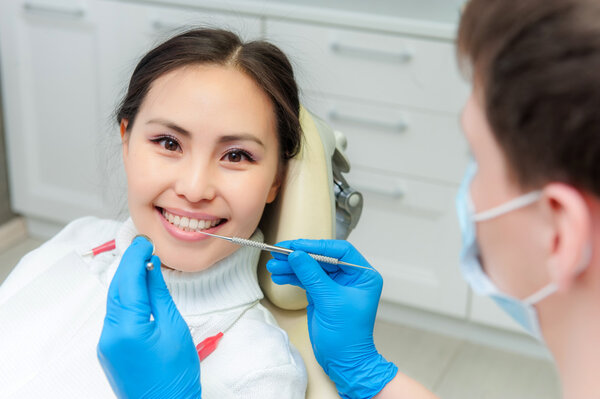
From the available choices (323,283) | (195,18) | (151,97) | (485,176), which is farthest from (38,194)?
(485,176)

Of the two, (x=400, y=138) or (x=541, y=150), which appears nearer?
(x=541, y=150)

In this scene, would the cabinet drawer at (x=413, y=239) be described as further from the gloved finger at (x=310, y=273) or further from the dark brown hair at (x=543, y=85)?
the dark brown hair at (x=543, y=85)

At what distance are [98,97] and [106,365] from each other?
1.75 metres

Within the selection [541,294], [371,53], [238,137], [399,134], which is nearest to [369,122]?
[399,134]

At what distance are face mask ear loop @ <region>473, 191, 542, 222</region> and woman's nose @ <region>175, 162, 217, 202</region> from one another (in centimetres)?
47

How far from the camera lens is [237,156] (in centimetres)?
121

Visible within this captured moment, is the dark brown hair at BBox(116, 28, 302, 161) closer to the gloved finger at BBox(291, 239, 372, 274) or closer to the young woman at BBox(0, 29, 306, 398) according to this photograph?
the young woman at BBox(0, 29, 306, 398)

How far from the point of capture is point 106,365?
0.97m

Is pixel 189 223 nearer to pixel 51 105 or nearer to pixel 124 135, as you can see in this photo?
pixel 124 135

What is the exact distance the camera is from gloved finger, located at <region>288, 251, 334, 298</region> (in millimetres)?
1138

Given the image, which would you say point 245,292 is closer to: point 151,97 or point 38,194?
point 151,97

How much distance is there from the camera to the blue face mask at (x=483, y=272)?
2.53 feet

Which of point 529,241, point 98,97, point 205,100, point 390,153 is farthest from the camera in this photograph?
point 98,97

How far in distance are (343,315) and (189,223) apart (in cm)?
29
